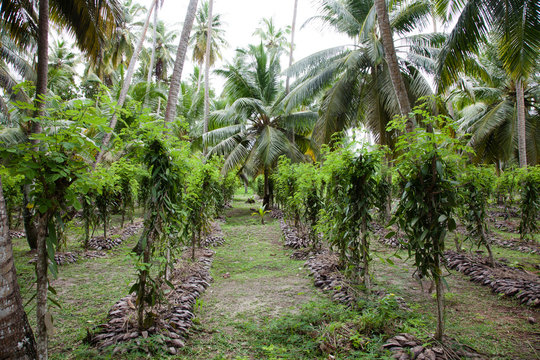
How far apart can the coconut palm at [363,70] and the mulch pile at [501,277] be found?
4741mm

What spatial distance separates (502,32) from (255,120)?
38.1 ft

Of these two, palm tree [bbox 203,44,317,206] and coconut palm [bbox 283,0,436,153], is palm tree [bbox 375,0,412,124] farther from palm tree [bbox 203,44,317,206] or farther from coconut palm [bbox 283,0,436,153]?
palm tree [bbox 203,44,317,206]

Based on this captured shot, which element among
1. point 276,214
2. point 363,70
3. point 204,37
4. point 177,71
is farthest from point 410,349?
point 204,37

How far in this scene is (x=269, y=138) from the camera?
13570 mm

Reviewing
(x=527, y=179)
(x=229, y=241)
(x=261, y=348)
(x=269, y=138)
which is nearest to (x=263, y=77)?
(x=269, y=138)

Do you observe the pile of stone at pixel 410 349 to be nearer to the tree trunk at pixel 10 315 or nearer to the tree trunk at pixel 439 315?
the tree trunk at pixel 439 315

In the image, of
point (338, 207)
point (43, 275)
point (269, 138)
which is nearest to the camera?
point (43, 275)

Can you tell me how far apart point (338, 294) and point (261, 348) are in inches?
65.2

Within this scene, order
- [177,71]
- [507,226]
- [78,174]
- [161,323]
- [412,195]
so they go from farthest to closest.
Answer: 1. [507,226]
2. [177,71]
3. [161,323]
4. [412,195]
5. [78,174]

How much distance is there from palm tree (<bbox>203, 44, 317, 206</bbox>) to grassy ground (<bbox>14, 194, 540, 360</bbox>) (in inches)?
335

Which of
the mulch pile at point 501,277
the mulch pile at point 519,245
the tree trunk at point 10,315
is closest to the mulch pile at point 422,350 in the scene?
the mulch pile at point 501,277

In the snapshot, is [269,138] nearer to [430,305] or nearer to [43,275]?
[430,305]

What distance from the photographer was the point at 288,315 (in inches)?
154

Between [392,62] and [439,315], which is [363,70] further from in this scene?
[439,315]
